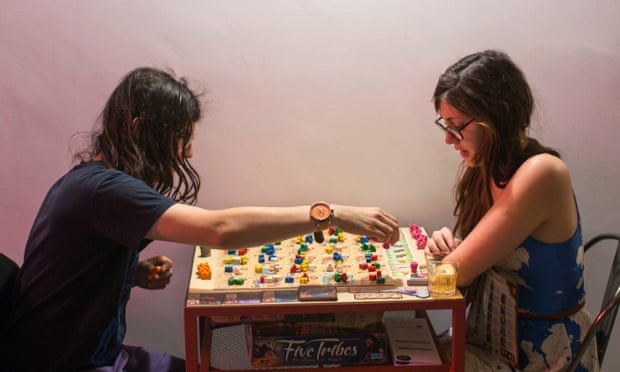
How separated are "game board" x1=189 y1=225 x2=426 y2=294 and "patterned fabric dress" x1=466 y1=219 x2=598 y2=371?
299 millimetres

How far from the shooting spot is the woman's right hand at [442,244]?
6.95 ft

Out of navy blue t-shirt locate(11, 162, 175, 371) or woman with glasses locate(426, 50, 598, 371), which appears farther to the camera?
woman with glasses locate(426, 50, 598, 371)

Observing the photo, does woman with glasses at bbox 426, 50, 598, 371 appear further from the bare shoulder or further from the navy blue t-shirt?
the navy blue t-shirt

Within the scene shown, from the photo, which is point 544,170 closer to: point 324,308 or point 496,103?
point 496,103


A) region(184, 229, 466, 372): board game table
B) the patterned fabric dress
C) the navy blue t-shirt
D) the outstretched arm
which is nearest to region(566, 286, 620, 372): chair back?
the patterned fabric dress

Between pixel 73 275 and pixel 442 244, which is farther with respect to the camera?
pixel 442 244

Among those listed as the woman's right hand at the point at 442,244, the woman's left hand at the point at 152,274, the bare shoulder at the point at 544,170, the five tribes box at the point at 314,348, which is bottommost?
the five tribes box at the point at 314,348

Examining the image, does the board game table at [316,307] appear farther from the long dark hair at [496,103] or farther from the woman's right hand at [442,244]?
the long dark hair at [496,103]

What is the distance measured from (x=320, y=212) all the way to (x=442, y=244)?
20.0 inches

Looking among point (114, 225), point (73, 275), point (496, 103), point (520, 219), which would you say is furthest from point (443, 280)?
point (73, 275)

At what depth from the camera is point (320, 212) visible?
1.79 m

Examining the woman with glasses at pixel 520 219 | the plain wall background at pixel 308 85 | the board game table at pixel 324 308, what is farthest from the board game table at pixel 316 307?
the plain wall background at pixel 308 85

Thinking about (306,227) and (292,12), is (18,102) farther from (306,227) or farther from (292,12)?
(306,227)

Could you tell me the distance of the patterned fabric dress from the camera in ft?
6.44
